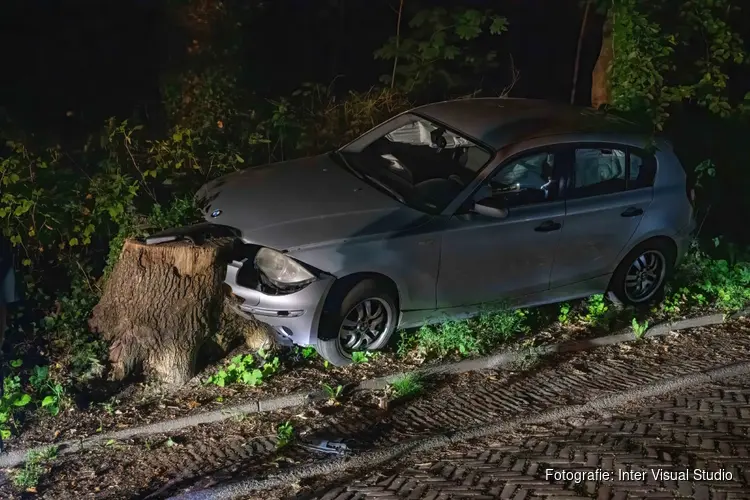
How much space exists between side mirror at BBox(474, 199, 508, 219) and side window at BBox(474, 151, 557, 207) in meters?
0.09

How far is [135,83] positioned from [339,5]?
3.35m

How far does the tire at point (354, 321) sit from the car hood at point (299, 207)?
403mm

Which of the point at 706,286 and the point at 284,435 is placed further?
the point at 706,286

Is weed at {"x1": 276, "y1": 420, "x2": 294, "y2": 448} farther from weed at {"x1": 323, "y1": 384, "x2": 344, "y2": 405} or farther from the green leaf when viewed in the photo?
the green leaf

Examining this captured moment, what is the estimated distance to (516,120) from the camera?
21.7 feet

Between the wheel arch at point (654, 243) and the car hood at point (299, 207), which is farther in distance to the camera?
the wheel arch at point (654, 243)

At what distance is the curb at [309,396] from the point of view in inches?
196

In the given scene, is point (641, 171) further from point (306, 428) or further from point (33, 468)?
point (33, 468)

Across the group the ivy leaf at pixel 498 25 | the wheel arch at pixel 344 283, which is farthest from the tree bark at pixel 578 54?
the wheel arch at pixel 344 283

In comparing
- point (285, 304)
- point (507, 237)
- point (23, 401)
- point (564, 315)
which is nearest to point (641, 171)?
point (564, 315)

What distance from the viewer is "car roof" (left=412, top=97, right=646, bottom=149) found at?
6.37 m

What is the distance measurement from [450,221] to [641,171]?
196 cm

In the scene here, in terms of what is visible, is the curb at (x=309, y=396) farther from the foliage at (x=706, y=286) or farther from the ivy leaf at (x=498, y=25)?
the ivy leaf at (x=498, y=25)

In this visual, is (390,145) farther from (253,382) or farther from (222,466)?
(222,466)
